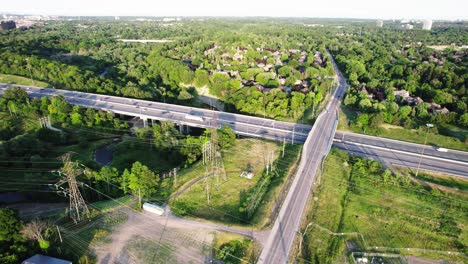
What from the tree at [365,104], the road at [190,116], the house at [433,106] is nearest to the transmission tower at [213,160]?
the road at [190,116]

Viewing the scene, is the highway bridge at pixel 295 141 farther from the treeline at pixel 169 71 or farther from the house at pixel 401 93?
the house at pixel 401 93

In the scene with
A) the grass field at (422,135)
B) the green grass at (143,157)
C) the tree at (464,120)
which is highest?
the tree at (464,120)

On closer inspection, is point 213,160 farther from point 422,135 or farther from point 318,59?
point 318,59

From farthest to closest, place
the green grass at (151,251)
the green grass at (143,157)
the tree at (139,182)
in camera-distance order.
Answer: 1. the green grass at (143,157)
2. the tree at (139,182)
3. the green grass at (151,251)

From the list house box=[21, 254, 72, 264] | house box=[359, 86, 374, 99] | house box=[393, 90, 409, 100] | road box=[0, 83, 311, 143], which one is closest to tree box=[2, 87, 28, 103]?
road box=[0, 83, 311, 143]

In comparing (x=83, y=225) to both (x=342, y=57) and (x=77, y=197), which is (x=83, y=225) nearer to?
(x=77, y=197)

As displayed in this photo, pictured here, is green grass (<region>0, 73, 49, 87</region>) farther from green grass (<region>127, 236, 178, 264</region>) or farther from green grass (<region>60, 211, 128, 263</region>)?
green grass (<region>127, 236, 178, 264</region>)

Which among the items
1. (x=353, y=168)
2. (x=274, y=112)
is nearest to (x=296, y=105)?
(x=274, y=112)
